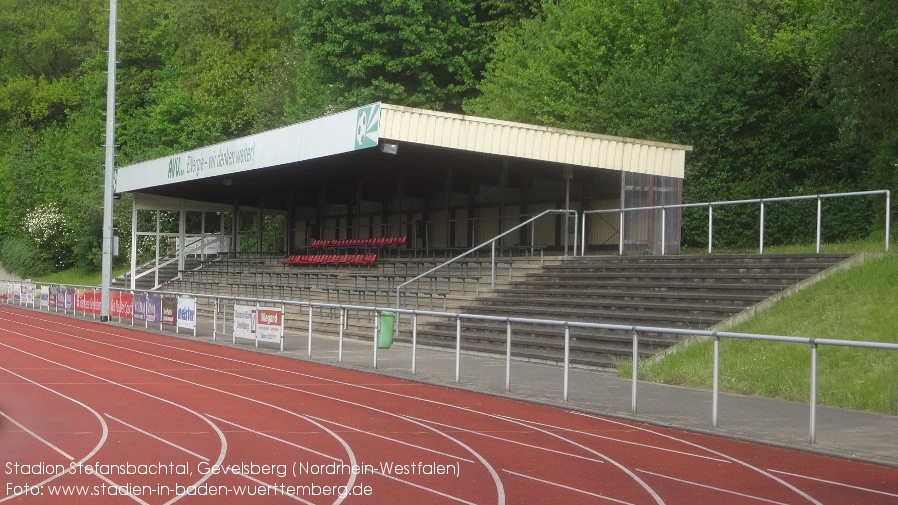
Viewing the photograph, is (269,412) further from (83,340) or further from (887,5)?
(887,5)

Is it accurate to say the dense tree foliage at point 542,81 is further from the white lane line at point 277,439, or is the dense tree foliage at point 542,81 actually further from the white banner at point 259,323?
the white lane line at point 277,439

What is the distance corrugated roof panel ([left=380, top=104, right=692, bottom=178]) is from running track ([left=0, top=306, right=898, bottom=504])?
10.5m

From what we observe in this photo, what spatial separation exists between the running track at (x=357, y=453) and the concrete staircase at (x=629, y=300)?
3.97 meters

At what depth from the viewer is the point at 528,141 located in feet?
90.3

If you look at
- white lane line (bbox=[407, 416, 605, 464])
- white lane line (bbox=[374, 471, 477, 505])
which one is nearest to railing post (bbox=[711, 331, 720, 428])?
white lane line (bbox=[407, 416, 605, 464])

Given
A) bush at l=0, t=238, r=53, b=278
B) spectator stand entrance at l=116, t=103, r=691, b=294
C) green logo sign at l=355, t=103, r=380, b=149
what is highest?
green logo sign at l=355, t=103, r=380, b=149

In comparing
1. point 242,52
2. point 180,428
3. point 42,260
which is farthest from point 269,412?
point 42,260

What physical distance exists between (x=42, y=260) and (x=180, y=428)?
66.5 metres

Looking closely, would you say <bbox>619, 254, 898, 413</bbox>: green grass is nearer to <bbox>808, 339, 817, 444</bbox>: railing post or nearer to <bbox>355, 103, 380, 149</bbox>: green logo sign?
<bbox>808, 339, 817, 444</bbox>: railing post

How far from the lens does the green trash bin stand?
20.2 m

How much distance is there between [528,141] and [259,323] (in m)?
8.11

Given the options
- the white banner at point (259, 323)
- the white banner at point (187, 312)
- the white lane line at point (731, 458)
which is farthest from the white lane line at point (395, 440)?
the white banner at point (187, 312)

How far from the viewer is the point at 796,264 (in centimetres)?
2033

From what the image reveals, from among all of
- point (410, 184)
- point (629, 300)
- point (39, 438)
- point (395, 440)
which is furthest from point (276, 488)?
point (410, 184)
